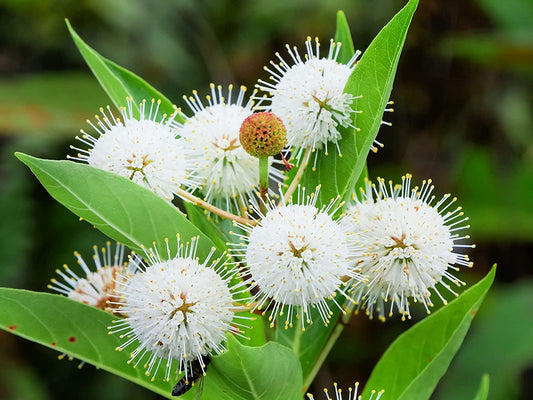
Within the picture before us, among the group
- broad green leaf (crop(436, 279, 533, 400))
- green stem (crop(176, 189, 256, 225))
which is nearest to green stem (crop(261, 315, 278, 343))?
green stem (crop(176, 189, 256, 225))

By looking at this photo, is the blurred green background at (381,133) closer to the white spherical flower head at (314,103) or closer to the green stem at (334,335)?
the green stem at (334,335)

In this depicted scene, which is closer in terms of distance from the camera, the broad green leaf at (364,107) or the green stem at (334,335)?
the broad green leaf at (364,107)

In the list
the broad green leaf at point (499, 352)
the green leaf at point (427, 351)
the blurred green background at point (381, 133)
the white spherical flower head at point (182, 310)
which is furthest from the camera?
the blurred green background at point (381, 133)

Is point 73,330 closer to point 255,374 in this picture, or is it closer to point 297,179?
point 255,374

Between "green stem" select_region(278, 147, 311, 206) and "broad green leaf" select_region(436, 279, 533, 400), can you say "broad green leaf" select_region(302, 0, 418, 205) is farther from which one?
"broad green leaf" select_region(436, 279, 533, 400)

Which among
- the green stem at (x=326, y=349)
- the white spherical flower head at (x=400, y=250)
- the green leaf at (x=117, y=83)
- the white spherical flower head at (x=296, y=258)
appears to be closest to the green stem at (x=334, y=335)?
the green stem at (x=326, y=349)

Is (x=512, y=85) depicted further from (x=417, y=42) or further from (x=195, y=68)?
(x=195, y=68)

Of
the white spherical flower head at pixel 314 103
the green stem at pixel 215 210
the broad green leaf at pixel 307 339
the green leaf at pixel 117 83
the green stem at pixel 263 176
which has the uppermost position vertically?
the white spherical flower head at pixel 314 103

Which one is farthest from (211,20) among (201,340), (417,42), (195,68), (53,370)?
(201,340)
